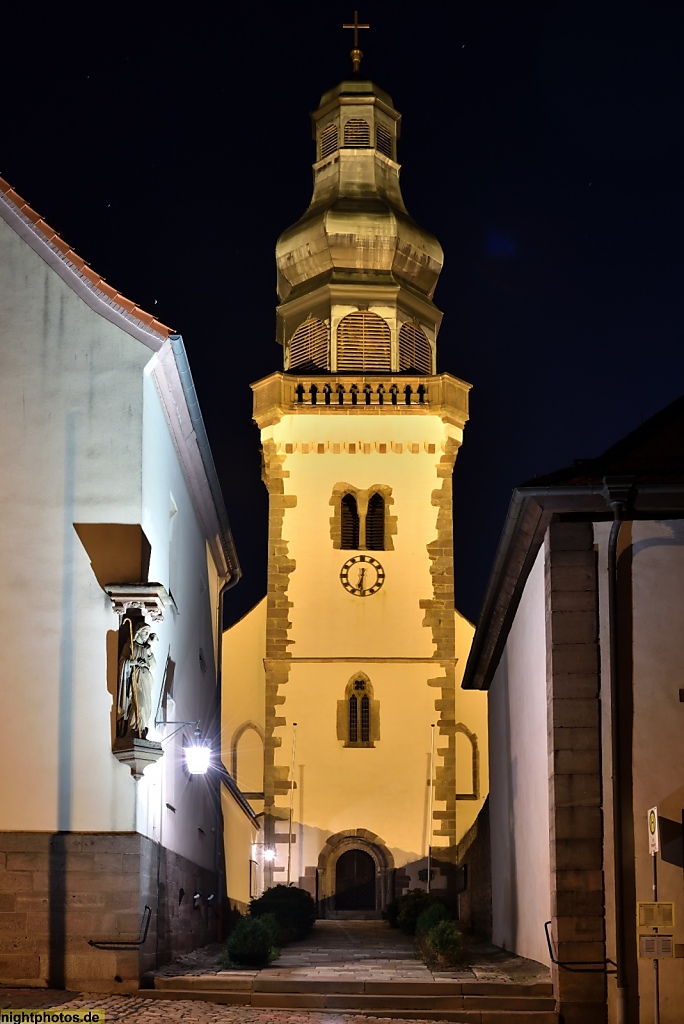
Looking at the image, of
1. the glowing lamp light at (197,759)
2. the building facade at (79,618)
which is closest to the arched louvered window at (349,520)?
the building facade at (79,618)

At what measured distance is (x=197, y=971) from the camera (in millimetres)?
19531

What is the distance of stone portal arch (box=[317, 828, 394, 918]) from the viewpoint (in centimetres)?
4131

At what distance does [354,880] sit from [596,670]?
25.9 m

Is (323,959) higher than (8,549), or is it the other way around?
(8,549)

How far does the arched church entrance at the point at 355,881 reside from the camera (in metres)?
41.8

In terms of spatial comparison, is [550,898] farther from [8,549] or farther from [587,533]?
Result: [8,549]

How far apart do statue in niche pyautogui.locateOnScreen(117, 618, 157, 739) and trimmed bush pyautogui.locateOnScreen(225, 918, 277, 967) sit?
400 cm

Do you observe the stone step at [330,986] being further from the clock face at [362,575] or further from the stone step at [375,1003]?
the clock face at [362,575]

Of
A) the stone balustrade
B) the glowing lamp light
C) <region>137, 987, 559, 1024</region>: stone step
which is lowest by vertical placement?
<region>137, 987, 559, 1024</region>: stone step

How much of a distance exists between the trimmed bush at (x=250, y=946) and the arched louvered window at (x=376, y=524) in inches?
954

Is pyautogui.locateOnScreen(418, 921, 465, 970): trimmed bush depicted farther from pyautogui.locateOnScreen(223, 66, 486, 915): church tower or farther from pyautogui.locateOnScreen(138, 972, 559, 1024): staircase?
pyautogui.locateOnScreen(223, 66, 486, 915): church tower

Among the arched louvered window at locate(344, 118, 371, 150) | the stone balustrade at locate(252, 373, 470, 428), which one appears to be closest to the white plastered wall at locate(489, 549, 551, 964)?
the stone balustrade at locate(252, 373, 470, 428)

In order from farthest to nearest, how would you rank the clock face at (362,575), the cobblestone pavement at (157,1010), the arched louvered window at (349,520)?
the arched louvered window at (349,520)
the clock face at (362,575)
the cobblestone pavement at (157,1010)

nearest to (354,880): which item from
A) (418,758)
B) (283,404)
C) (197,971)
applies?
(418,758)
